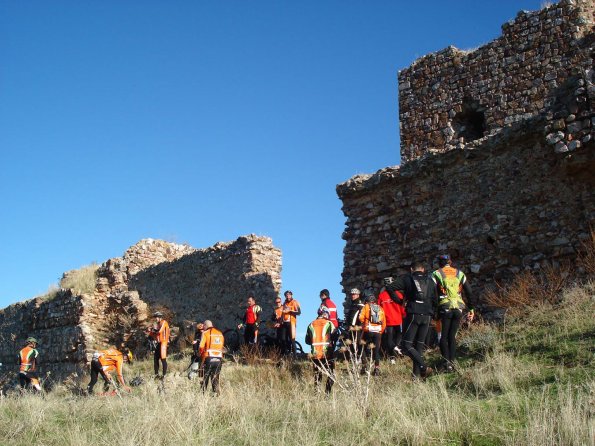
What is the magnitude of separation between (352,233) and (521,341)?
468cm

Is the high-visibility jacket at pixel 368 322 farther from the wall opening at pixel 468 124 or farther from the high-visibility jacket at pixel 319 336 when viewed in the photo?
the wall opening at pixel 468 124

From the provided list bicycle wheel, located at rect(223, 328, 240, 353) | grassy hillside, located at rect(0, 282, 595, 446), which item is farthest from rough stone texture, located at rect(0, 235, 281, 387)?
grassy hillside, located at rect(0, 282, 595, 446)

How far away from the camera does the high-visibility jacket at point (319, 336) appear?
9328 millimetres

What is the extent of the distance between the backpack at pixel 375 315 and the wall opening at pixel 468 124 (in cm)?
773

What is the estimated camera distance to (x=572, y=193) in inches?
404

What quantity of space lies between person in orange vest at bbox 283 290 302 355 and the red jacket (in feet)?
9.71

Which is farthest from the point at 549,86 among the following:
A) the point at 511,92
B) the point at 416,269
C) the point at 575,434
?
the point at 575,434

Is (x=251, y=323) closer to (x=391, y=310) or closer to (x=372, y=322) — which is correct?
(x=391, y=310)

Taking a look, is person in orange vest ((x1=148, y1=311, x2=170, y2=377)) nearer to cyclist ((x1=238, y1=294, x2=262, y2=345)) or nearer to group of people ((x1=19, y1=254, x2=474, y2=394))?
group of people ((x1=19, y1=254, x2=474, y2=394))

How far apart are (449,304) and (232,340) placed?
774 centimetres

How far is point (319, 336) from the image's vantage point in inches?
370

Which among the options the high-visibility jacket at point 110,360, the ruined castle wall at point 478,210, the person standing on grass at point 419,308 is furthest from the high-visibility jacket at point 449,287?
the high-visibility jacket at point 110,360

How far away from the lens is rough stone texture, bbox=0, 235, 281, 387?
17.6 m

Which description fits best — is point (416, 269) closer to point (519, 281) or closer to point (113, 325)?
point (519, 281)
